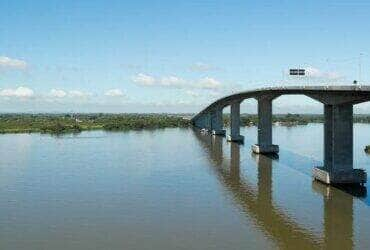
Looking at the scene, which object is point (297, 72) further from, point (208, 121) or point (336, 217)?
point (208, 121)

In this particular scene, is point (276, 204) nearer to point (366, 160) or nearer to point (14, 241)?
point (14, 241)

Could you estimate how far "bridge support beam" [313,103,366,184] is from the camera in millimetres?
38781

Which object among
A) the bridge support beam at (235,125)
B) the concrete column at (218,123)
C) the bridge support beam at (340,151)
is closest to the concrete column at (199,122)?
the concrete column at (218,123)

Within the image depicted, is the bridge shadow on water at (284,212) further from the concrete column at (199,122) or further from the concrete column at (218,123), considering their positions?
the concrete column at (199,122)

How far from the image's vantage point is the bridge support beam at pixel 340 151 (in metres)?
38.8

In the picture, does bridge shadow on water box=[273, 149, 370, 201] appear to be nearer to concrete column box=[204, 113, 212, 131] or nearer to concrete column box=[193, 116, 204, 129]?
concrete column box=[204, 113, 212, 131]

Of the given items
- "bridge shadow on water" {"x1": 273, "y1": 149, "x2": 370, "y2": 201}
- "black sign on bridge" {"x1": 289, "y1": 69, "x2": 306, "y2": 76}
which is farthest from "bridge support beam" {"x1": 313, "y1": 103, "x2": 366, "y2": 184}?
"black sign on bridge" {"x1": 289, "y1": 69, "x2": 306, "y2": 76}

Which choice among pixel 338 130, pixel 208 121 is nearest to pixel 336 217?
pixel 338 130

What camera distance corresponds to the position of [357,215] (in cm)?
2925

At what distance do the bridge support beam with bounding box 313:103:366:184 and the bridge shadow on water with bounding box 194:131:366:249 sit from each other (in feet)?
4.34

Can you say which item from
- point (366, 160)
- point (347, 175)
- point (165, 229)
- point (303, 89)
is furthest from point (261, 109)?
point (165, 229)

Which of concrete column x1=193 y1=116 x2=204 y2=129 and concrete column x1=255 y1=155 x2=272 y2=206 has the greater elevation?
concrete column x1=193 y1=116 x2=204 y2=129

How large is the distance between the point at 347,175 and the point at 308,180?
12.7 feet

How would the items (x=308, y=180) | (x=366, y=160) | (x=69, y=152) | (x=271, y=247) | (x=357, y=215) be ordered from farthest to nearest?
(x=69, y=152), (x=366, y=160), (x=308, y=180), (x=357, y=215), (x=271, y=247)
